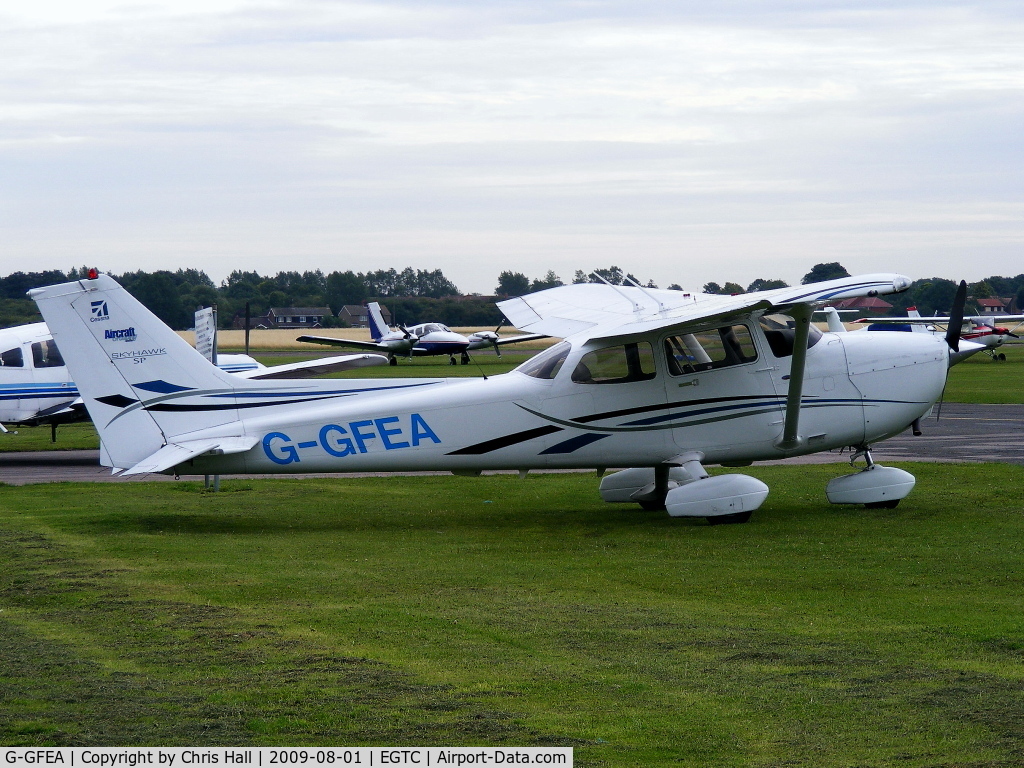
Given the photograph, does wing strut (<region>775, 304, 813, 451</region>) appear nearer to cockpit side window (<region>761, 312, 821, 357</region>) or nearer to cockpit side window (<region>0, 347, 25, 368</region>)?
cockpit side window (<region>761, 312, 821, 357</region>)

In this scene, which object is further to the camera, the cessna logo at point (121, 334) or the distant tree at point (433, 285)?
the distant tree at point (433, 285)

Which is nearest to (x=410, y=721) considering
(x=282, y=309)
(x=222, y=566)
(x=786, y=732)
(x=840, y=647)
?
(x=786, y=732)

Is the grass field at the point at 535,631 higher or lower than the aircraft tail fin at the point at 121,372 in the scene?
lower

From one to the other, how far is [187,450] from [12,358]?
1002 cm

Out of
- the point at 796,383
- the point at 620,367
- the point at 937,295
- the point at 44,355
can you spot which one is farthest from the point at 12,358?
the point at 937,295

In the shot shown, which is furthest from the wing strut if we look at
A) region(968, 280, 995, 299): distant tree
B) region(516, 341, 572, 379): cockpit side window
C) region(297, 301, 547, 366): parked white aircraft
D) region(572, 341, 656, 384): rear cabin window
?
region(968, 280, 995, 299): distant tree

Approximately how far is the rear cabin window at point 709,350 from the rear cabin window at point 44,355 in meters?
12.6

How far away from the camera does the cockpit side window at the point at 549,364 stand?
1273 centimetres

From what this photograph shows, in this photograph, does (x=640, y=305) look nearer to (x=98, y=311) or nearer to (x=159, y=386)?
(x=159, y=386)

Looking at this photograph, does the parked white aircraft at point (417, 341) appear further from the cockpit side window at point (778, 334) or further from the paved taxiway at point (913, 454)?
the cockpit side window at point (778, 334)

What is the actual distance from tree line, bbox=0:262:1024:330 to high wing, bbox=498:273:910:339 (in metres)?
17.1

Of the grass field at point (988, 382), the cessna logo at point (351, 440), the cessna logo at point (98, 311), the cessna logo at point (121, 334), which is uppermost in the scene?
the cessna logo at point (98, 311)
